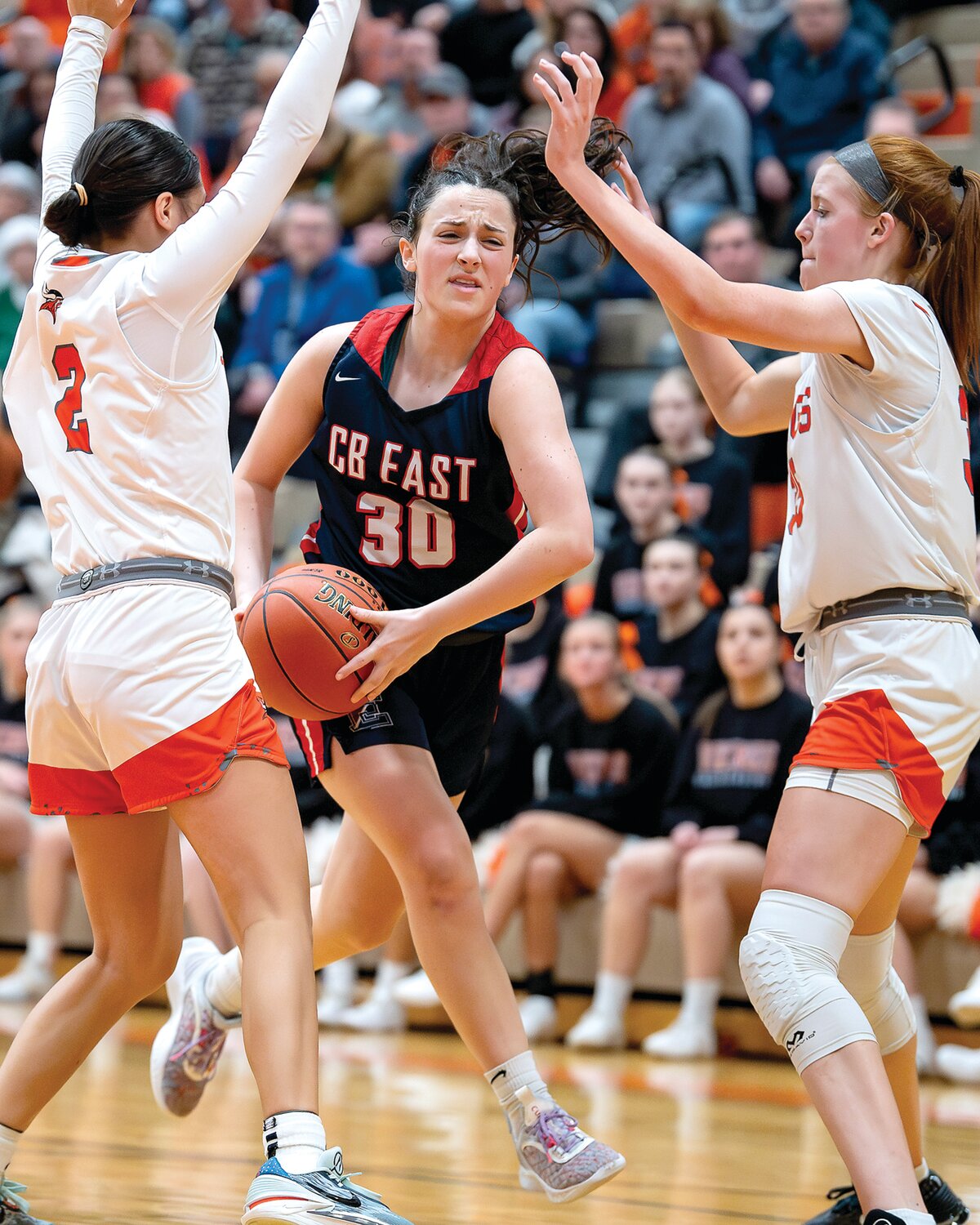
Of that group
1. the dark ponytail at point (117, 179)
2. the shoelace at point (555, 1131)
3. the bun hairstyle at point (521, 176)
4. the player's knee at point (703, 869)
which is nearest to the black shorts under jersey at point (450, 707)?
the shoelace at point (555, 1131)

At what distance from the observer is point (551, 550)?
3.31 meters

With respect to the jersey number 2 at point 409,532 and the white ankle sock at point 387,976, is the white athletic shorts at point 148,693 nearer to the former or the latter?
the jersey number 2 at point 409,532

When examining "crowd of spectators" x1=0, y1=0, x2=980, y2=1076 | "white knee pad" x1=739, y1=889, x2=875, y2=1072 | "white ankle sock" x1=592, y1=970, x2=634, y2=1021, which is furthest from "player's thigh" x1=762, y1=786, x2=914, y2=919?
"white ankle sock" x1=592, y1=970, x2=634, y2=1021

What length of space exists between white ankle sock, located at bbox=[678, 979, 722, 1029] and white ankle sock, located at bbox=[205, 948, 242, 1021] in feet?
9.14

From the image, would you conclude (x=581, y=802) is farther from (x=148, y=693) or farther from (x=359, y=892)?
(x=148, y=693)

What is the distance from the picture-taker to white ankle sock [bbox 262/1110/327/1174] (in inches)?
114

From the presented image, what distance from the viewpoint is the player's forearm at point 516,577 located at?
3311mm

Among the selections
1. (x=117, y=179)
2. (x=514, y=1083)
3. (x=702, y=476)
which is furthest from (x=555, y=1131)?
(x=702, y=476)

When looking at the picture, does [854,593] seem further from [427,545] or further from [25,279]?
[25,279]

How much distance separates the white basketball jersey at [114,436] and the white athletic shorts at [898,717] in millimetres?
1198

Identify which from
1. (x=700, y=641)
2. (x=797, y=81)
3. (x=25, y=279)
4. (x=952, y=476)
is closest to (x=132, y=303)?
(x=952, y=476)

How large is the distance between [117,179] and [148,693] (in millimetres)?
994

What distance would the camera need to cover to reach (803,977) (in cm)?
300

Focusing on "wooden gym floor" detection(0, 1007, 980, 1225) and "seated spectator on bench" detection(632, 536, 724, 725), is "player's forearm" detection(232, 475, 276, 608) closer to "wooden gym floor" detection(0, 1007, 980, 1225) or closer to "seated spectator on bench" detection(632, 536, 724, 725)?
"wooden gym floor" detection(0, 1007, 980, 1225)
